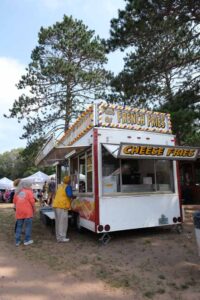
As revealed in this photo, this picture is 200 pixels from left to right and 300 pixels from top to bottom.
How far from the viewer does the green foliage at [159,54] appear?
380 inches

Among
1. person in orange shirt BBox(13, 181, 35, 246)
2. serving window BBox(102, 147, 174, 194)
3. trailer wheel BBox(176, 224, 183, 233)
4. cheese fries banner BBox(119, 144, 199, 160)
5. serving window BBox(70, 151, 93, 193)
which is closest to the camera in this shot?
cheese fries banner BBox(119, 144, 199, 160)

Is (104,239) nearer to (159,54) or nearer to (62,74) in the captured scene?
(159,54)

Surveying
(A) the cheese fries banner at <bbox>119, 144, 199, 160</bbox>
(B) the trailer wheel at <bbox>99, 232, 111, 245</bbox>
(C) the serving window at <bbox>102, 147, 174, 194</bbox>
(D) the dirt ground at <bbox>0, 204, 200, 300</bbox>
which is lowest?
(D) the dirt ground at <bbox>0, 204, 200, 300</bbox>

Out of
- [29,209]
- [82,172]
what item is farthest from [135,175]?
[29,209]

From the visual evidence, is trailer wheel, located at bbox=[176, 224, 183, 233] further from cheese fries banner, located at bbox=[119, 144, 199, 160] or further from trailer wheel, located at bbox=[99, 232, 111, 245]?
trailer wheel, located at bbox=[99, 232, 111, 245]

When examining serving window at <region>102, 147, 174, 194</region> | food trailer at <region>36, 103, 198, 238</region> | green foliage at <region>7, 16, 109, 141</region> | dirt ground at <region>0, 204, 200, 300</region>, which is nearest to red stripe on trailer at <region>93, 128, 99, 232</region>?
food trailer at <region>36, 103, 198, 238</region>

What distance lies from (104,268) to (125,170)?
322 cm

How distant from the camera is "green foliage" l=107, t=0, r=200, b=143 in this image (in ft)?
31.7

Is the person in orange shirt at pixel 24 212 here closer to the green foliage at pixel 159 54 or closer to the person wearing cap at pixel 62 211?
the person wearing cap at pixel 62 211

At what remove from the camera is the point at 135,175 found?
→ 830cm

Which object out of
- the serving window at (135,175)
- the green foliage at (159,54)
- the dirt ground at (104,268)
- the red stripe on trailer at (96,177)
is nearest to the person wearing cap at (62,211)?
the dirt ground at (104,268)

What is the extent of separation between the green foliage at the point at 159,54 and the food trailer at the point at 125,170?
248 centimetres

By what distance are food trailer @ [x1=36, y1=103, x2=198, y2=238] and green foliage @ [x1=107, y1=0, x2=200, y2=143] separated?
2481 mm

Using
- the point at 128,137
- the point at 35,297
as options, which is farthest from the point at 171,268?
the point at 128,137
